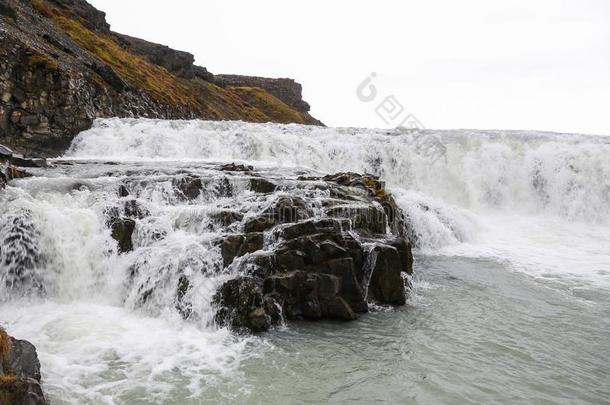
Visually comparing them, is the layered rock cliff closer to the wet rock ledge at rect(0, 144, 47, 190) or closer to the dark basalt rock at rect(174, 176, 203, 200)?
the wet rock ledge at rect(0, 144, 47, 190)

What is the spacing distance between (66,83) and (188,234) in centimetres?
1802

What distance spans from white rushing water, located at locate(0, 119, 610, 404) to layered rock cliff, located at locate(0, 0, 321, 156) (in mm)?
1875

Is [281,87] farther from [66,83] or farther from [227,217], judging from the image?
[227,217]

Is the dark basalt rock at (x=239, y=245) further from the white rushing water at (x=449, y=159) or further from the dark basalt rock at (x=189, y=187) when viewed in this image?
the white rushing water at (x=449, y=159)

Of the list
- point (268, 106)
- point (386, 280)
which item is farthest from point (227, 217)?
point (268, 106)

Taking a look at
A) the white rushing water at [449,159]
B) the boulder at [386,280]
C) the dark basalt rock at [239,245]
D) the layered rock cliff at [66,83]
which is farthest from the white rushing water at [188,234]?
the layered rock cliff at [66,83]

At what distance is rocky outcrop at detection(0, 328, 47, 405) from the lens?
13.8 feet

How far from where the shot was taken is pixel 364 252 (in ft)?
31.2

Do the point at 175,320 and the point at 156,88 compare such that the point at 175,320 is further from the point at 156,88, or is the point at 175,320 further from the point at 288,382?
the point at 156,88

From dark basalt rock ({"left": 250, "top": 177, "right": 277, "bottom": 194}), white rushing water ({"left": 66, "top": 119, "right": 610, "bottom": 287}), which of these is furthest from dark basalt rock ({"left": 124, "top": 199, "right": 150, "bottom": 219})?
white rushing water ({"left": 66, "top": 119, "right": 610, "bottom": 287})

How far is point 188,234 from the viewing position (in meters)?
10.0

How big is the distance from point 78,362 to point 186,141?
17904mm

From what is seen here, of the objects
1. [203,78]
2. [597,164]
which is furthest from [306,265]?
[203,78]

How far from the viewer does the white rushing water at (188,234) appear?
6.43 meters
